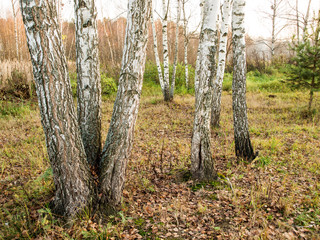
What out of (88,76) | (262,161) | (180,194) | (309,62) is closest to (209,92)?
(180,194)

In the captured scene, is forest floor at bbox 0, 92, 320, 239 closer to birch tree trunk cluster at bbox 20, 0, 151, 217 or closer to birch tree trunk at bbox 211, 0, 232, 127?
birch tree trunk cluster at bbox 20, 0, 151, 217

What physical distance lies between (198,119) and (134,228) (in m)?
1.97

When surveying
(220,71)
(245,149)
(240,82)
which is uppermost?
(220,71)

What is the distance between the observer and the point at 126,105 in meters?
2.91

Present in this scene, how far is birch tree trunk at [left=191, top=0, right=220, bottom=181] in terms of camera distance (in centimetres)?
354

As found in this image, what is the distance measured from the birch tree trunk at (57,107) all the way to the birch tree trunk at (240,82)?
11.4 feet

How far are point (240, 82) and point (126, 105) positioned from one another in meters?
2.97

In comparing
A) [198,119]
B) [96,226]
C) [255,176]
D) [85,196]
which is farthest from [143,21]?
[255,176]

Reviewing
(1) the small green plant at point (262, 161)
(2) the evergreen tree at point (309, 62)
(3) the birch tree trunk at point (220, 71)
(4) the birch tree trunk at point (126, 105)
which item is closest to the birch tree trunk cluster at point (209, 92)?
(1) the small green plant at point (262, 161)

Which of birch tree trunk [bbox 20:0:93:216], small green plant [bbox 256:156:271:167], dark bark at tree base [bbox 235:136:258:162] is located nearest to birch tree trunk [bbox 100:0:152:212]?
birch tree trunk [bbox 20:0:93:216]

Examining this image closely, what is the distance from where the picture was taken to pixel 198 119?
12.4 ft

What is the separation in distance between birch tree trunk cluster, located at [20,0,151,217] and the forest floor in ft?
1.05

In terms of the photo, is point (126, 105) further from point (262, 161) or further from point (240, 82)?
point (262, 161)

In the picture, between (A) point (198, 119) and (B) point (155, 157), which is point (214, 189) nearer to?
(A) point (198, 119)
